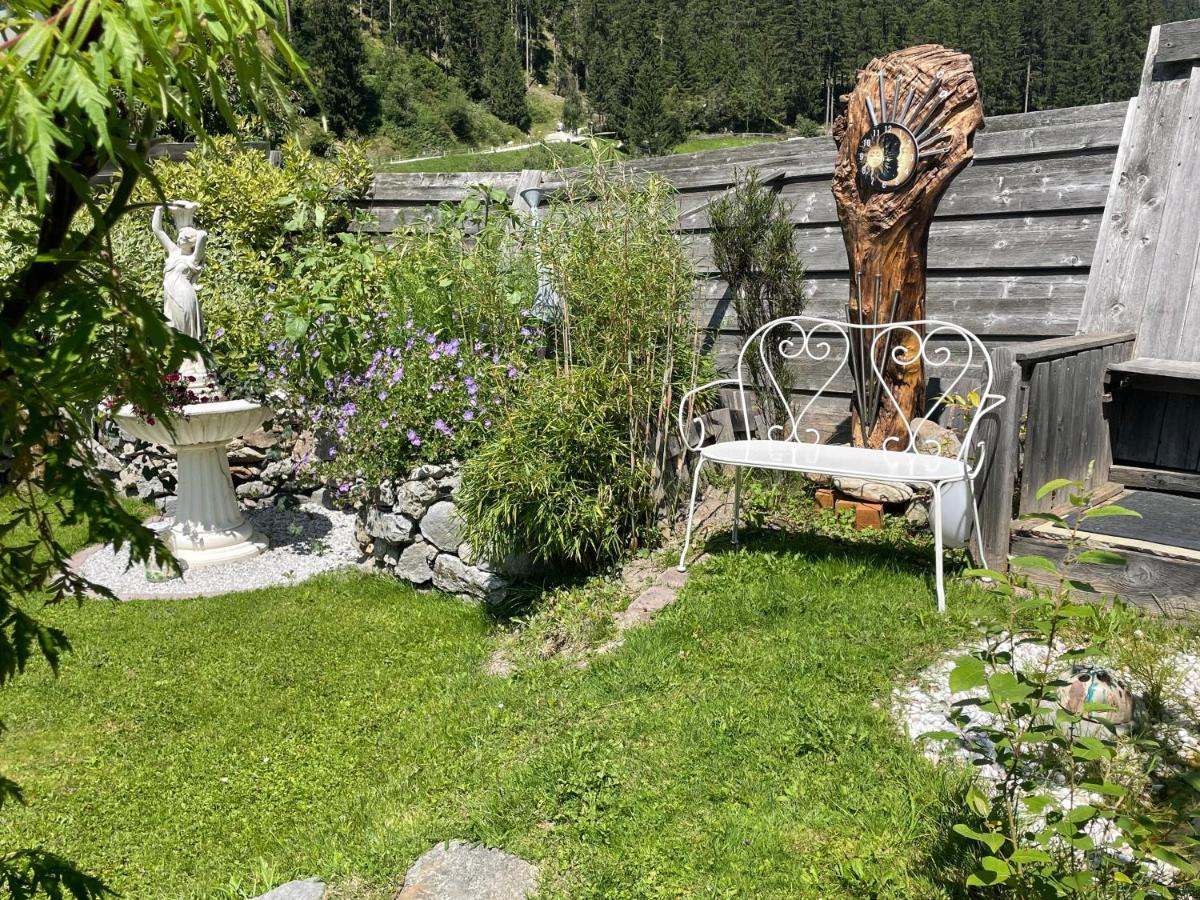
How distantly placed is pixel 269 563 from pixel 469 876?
3.81m

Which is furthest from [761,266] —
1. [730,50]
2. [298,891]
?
[730,50]

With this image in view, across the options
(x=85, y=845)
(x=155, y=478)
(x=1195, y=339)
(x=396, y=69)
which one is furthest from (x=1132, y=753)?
(x=396, y=69)

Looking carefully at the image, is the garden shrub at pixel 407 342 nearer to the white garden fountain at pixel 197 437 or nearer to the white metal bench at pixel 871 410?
the white garden fountain at pixel 197 437

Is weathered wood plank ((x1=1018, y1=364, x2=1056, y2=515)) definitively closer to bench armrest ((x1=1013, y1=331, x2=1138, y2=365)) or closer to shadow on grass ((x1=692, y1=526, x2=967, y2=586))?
bench armrest ((x1=1013, y1=331, x2=1138, y2=365))

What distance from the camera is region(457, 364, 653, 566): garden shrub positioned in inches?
194

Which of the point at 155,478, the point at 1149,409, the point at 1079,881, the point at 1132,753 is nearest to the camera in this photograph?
the point at 1079,881

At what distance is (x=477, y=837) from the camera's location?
10.1 ft

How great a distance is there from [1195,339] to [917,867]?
327 cm

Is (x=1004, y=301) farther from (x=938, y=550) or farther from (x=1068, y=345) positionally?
(x=938, y=550)

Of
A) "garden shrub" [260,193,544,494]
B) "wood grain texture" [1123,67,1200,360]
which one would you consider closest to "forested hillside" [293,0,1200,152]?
"garden shrub" [260,193,544,494]

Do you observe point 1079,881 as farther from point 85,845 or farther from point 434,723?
point 85,845

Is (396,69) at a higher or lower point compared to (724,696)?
higher

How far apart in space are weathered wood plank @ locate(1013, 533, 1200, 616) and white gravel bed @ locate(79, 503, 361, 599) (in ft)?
14.2

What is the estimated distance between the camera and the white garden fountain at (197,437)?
606 centimetres
